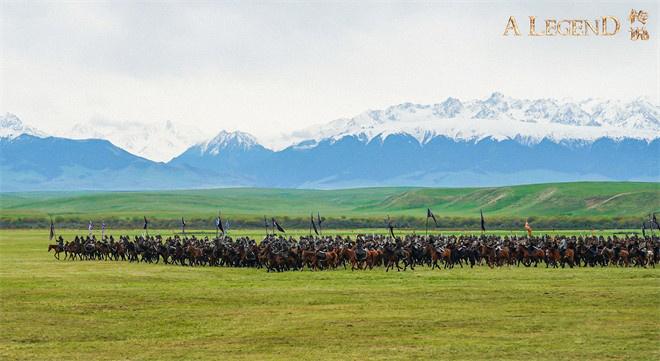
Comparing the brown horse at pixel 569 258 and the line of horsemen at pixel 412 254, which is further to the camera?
the brown horse at pixel 569 258

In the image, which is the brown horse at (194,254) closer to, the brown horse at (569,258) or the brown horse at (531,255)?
the brown horse at (531,255)

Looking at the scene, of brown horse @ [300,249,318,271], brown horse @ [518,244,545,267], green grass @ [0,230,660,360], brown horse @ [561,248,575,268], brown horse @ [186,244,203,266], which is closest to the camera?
green grass @ [0,230,660,360]

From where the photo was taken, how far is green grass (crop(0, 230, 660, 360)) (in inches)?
971

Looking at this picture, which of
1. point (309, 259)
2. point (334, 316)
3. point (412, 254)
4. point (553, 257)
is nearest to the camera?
point (334, 316)

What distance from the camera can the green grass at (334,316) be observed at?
24672 millimetres

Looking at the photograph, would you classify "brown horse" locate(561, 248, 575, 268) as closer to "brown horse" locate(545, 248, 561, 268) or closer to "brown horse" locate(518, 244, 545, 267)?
"brown horse" locate(545, 248, 561, 268)

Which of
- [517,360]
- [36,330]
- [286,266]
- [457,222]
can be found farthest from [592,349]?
[457,222]

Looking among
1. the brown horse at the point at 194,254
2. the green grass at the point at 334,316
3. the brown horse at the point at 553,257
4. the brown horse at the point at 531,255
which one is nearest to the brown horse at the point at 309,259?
the green grass at the point at 334,316

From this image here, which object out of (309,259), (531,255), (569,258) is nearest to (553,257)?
(569,258)

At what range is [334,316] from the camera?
3014cm

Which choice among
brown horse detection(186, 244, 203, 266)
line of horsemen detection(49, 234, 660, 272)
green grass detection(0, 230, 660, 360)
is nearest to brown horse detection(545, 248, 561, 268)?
line of horsemen detection(49, 234, 660, 272)

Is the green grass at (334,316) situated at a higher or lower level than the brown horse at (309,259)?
lower

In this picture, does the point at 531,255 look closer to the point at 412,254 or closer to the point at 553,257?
the point at 553,257

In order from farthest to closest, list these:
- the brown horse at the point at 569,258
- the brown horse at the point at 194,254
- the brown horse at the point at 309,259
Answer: the brown horse at the point at 194,254, the brown horse at the point at 569,258, the brown horse at the point at 309,259
